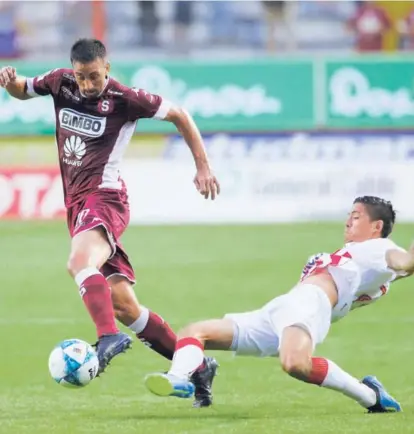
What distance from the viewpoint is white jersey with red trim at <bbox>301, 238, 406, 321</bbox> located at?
21.1 feet

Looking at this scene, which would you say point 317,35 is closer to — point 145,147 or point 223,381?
point 145,147

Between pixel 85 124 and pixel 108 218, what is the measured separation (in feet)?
2.01

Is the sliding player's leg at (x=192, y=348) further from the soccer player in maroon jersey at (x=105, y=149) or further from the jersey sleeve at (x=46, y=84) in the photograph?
the jersey sleeve at (x=46, y=84)

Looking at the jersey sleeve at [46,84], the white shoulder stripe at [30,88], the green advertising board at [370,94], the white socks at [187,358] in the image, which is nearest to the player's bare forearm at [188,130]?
the jersey sleeve at [46,84]

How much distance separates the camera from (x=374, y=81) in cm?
1950

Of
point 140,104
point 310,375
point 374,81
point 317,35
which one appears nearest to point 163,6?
point 317,35

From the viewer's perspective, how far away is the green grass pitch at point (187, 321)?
6.36 metres

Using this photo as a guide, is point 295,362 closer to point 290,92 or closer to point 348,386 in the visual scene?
point 348,386

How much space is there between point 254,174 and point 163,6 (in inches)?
179

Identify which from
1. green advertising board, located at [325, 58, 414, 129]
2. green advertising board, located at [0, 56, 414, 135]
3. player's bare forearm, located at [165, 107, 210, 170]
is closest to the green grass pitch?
player's bare forearm, located at [165, 107, 210, 170]

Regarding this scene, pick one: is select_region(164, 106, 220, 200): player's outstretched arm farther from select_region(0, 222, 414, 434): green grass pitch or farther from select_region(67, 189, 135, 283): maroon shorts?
select_region(0, 222, 414, 434): green grass pitch

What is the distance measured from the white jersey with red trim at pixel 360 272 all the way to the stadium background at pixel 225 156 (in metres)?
2.43

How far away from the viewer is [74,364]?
622 cm

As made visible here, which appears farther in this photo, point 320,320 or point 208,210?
point 208,210
